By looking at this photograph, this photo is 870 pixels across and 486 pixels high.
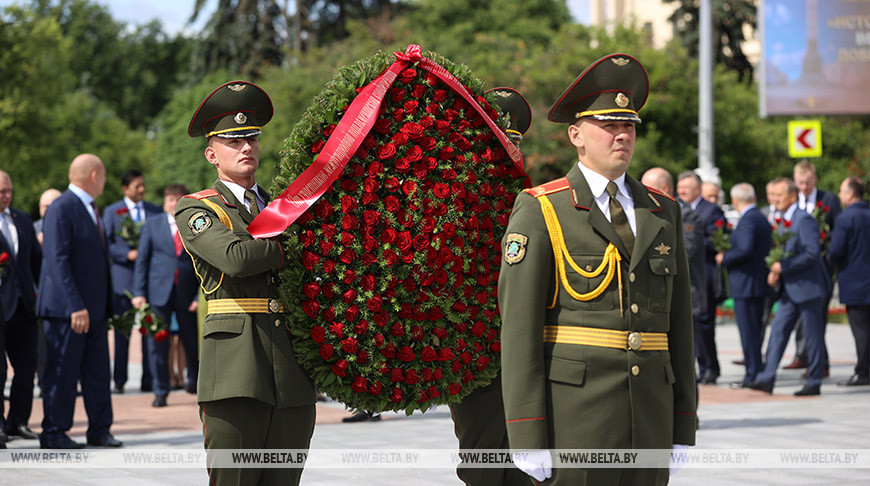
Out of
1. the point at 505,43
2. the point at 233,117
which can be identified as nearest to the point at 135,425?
the point at 233,117

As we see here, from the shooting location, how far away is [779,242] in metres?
11.5

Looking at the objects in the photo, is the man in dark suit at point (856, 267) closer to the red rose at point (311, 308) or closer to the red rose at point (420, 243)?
the red rose at point (420, 243)

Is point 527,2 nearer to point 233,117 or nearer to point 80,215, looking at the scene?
point 80,215

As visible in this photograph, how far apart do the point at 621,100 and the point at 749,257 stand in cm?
832

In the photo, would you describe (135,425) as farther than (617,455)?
Yes

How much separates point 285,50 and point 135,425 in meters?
30.8

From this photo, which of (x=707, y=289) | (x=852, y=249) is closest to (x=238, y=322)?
(x=707, y=289)

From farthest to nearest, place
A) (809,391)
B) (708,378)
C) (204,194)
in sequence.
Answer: (708,378)
(809,391)
(204,194)

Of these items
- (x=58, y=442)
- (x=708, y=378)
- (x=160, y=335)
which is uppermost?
(x=160, y=335)

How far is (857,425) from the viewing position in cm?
912

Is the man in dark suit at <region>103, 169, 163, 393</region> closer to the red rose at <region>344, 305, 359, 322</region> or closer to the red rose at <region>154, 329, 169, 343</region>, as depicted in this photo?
the red rose at <region>154, 329, 169, 343</region>

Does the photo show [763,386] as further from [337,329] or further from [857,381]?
[337,329]

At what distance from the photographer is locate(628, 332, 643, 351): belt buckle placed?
152 inches

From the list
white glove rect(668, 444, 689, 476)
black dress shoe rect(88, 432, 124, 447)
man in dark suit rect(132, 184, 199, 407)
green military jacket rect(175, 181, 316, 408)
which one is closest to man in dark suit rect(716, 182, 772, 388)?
man in dark suit rect(132, 184, 199, 407)
